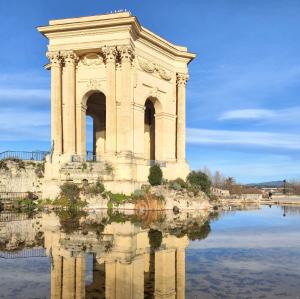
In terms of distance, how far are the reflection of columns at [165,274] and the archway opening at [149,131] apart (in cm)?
2955

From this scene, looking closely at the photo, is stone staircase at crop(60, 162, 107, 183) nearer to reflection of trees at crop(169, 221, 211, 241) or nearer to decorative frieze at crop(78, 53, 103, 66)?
decorative frieze at crop(78, 53, 103, 66)

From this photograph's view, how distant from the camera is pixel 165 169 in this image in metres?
40.0

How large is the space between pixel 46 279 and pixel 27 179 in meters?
25.7

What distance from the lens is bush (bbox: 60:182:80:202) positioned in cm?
3155

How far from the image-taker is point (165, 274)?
1059cm

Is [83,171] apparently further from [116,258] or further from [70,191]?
[116,258]

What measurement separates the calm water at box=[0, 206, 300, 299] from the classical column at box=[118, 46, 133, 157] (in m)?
15.2

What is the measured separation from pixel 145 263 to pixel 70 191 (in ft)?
67.3

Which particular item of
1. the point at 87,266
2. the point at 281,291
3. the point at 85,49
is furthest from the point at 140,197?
the point at 281,291

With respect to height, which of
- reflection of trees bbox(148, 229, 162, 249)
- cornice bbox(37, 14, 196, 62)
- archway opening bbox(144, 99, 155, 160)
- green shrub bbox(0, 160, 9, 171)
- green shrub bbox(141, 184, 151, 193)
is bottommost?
reflection of trees bbox(148, 229, 162, 249)

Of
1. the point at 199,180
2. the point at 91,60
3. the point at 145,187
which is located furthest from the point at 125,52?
the point at 199,180

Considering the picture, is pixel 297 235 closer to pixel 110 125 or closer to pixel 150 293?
pixel 150 293

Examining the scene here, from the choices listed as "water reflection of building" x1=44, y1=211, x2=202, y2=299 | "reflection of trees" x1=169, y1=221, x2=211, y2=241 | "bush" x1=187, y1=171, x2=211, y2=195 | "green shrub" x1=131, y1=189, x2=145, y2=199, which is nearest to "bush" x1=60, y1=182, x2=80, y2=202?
"green shrub" x1=131, y1=189, x2=145, y2=199

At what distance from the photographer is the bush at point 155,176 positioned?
35844 mm
